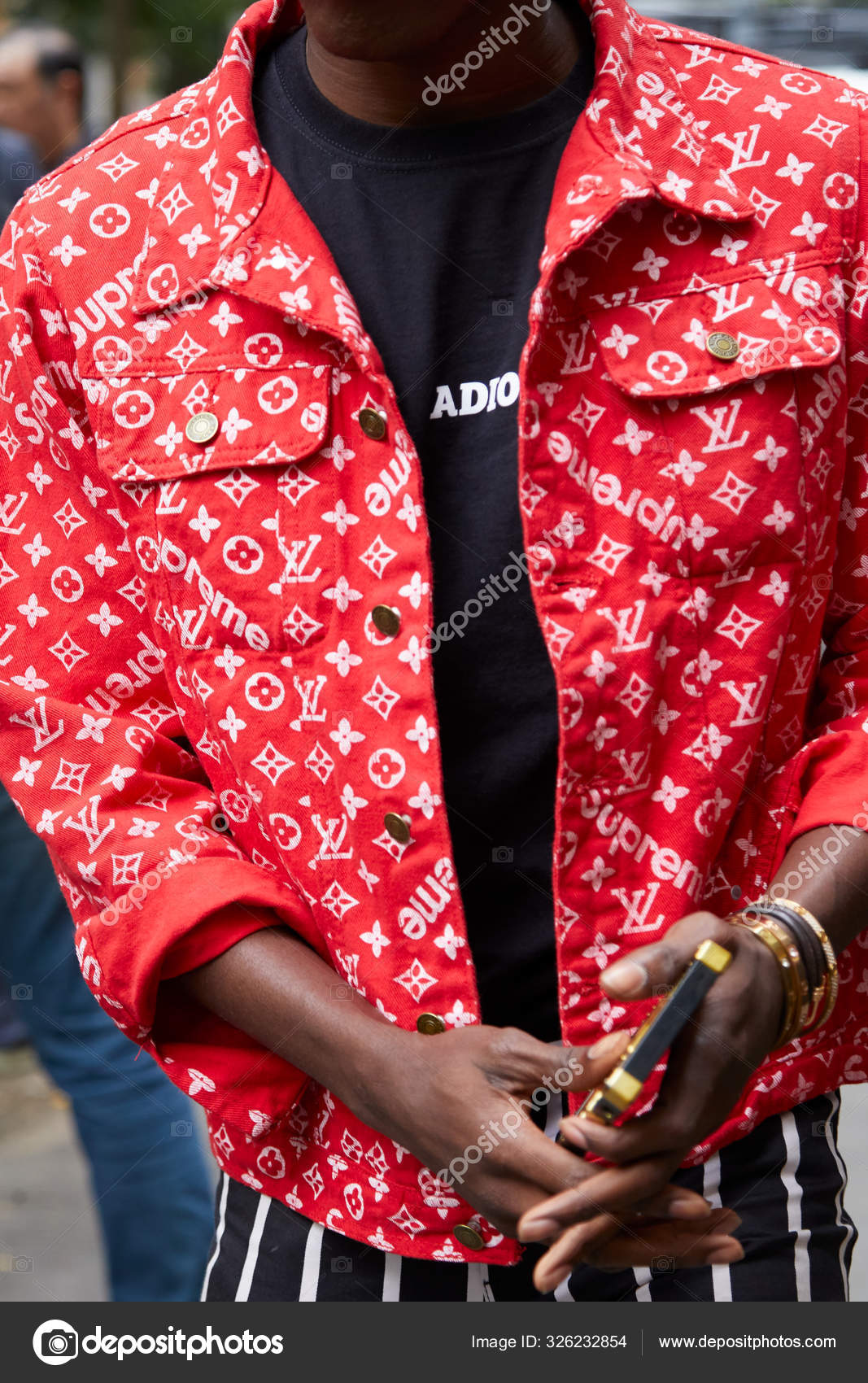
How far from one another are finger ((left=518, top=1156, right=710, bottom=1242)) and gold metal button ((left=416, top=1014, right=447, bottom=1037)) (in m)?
0.23

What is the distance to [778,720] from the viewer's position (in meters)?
1.75

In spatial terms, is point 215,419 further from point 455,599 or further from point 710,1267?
point 710,1267

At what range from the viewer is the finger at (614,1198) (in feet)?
4.90

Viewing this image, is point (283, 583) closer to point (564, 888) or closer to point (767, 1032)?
point (564, 888)

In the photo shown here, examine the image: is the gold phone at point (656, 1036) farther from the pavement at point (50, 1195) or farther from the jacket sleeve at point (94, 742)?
the pavement at point (50, 1195)

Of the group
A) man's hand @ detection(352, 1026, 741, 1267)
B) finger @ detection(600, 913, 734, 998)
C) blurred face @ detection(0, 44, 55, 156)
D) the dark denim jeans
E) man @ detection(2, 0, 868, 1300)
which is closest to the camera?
finger @ detection(600, 913, 734, 998)

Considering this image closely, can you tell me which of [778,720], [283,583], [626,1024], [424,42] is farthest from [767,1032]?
[424,42]

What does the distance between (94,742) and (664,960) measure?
0.73 meters

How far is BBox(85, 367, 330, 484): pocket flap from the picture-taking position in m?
1.69

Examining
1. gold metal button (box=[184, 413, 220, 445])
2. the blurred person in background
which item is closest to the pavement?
the blurred person in background
